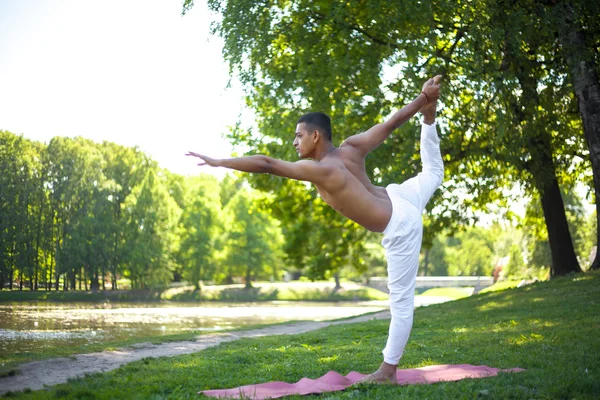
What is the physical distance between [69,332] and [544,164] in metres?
15.0

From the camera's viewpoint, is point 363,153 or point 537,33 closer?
point 363,153

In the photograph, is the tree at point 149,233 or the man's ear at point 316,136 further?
the tree at point 149,233

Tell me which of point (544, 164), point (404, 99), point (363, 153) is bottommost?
point (363, 153)

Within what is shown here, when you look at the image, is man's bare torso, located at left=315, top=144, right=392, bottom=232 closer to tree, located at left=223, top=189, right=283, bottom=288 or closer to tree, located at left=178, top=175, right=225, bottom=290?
tree, located at left=178, top=175, right=225, bottom=290

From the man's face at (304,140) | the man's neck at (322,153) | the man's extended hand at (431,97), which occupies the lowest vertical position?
the man's neck at (322,153)

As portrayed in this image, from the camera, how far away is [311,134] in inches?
242

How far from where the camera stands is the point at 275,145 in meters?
19.9

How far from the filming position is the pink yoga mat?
217 inches

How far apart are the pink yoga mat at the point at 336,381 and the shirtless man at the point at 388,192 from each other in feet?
1.05

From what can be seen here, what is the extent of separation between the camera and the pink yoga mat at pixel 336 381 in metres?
5.50

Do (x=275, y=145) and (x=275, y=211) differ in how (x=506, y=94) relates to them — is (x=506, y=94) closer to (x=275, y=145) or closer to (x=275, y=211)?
(x=275, y=145)

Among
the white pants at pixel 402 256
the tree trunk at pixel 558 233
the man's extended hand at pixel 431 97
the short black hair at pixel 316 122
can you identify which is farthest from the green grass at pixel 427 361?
the tree trunk at pixel 558 233

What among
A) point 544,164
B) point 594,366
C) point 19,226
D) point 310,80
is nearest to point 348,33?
point 310,80

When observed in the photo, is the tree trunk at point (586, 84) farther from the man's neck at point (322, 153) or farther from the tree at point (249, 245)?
the tree at point (249, 245)
